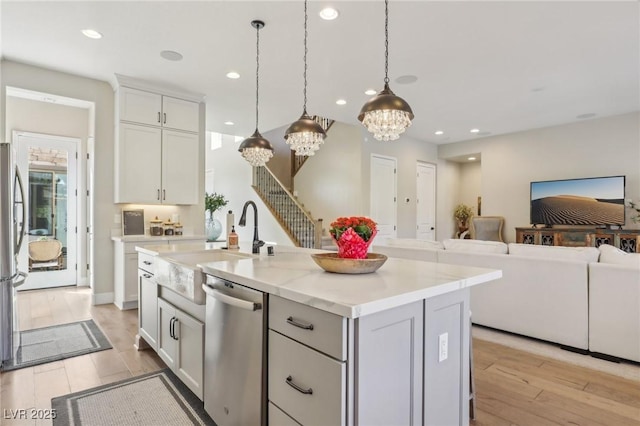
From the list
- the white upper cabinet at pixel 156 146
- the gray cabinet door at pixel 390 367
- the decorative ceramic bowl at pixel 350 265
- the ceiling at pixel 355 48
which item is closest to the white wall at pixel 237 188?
the white upper cabinet at pixel 156 146

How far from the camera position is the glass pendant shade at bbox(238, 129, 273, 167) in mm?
3012

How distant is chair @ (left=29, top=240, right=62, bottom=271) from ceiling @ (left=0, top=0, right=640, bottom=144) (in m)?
2.68

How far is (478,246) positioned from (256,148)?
251cm

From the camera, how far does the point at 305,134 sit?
2578mm

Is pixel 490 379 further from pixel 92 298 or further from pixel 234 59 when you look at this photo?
pixel 92 298

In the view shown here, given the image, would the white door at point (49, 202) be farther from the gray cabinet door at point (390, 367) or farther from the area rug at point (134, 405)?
the gray cabinet door at point (390, 367)

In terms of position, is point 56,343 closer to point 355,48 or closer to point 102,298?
point 102,298

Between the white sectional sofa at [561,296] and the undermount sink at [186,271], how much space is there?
2414 mm

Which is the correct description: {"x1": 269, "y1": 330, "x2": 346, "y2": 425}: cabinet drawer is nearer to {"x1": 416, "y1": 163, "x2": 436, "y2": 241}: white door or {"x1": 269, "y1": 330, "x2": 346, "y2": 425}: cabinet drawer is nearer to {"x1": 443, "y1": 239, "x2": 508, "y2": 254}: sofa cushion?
{"x1": 443, "y1": 239, "x2": 508, "y2": 254}: sofa cushion

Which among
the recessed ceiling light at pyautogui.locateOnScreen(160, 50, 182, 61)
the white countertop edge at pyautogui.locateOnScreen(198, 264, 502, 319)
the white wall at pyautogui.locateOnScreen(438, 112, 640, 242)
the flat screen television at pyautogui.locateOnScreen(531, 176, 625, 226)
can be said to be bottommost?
the white countertop edge at pyautogui.locateOnScreen(198, 264, 502, 319)

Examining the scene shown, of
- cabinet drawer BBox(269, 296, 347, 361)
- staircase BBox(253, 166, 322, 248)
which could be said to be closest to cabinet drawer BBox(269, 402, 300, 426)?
cabinet drawer BBox(269, 296, 347, 361)

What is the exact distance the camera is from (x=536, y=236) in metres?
6.61

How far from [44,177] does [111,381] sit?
13.9 feet

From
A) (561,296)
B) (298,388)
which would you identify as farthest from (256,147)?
(561,296)
